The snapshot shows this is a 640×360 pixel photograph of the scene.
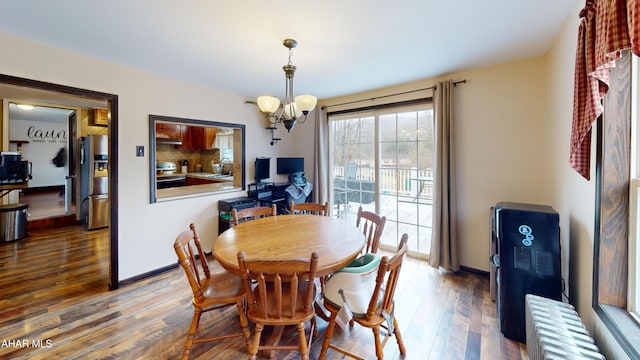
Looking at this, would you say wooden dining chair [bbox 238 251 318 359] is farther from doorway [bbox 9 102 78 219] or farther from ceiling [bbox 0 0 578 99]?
doorway [bbox 9 102 78 219]

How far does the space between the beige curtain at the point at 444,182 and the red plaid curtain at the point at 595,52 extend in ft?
4.73

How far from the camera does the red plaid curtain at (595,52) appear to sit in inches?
38.7

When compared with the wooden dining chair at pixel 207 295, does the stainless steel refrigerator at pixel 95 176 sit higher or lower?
higher

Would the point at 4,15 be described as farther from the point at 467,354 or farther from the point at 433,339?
the point at 467,354

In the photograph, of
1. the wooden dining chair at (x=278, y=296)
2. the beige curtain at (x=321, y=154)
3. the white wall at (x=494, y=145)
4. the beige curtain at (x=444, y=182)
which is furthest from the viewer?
the beige curtain at (x=321, y=154)

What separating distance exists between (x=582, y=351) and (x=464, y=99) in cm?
251

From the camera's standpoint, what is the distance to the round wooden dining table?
5.22 ft

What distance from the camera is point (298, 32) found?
6.58 ft

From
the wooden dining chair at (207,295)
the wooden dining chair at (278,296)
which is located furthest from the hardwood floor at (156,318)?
the wooden dining chair at (278,296)

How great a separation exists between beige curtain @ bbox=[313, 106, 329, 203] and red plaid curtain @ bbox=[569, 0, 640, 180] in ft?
10.0

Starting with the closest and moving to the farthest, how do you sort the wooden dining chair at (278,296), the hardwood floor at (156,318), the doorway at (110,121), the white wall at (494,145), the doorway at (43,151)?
1. the wooden dining chair at (278,296)
2. the hardwood floor at (156,318)
3. the doorway at (110,121)
4. the white wall at (494,145)
5. the doorway at (43,151)

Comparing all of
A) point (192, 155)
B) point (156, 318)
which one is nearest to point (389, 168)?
point (156, 318)

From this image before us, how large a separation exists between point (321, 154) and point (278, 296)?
2.97m

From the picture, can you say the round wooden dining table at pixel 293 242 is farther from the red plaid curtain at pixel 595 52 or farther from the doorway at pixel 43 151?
the doorway at pixel 43 151
